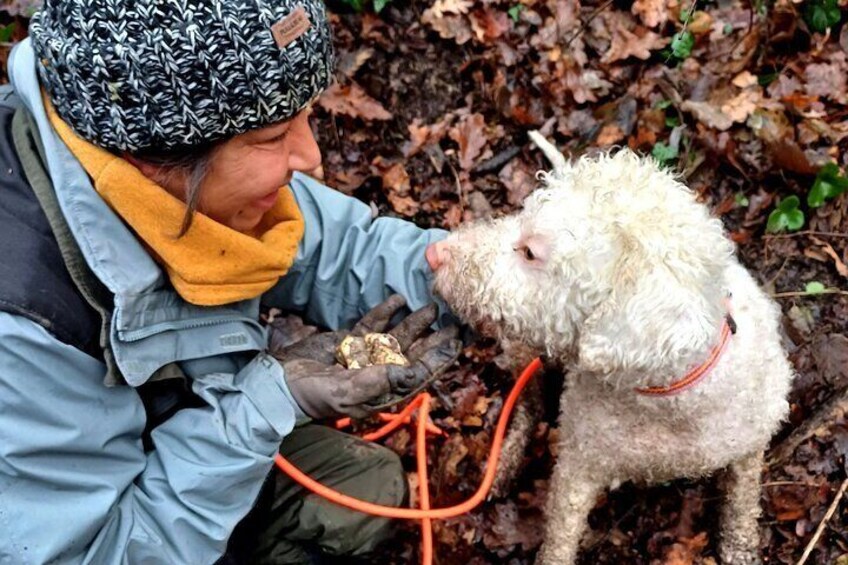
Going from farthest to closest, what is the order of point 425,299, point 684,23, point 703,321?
point 684,23, point 425,299, point 703,321

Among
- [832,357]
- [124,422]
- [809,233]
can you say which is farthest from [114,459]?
[809,233]

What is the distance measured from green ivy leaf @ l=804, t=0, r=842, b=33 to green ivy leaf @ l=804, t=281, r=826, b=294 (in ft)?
4.95

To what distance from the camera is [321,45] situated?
6.92 ft

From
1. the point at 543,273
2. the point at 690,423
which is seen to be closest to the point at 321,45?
the point at 543,273

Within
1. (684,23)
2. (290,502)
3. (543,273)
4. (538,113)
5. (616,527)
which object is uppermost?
(543,273)

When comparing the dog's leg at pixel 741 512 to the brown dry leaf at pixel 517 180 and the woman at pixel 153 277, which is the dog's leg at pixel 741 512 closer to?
the woman at pixel 153 277

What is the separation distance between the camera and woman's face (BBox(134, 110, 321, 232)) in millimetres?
2148

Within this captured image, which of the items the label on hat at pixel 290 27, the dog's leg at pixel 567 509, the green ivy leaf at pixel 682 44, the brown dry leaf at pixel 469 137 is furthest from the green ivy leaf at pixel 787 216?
the label on hat at pixel 290 27

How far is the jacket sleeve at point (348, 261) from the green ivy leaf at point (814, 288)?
193cm

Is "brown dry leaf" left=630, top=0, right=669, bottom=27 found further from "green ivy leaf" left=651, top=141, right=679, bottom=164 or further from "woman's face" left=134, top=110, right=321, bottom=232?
"woman's face" left=134, top=110, right=321, bottom=232

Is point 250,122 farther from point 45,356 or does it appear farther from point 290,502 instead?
point 290,502

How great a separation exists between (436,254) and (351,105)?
6.94 ft

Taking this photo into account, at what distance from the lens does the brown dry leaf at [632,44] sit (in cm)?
458

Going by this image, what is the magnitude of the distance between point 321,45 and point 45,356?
108 cm
